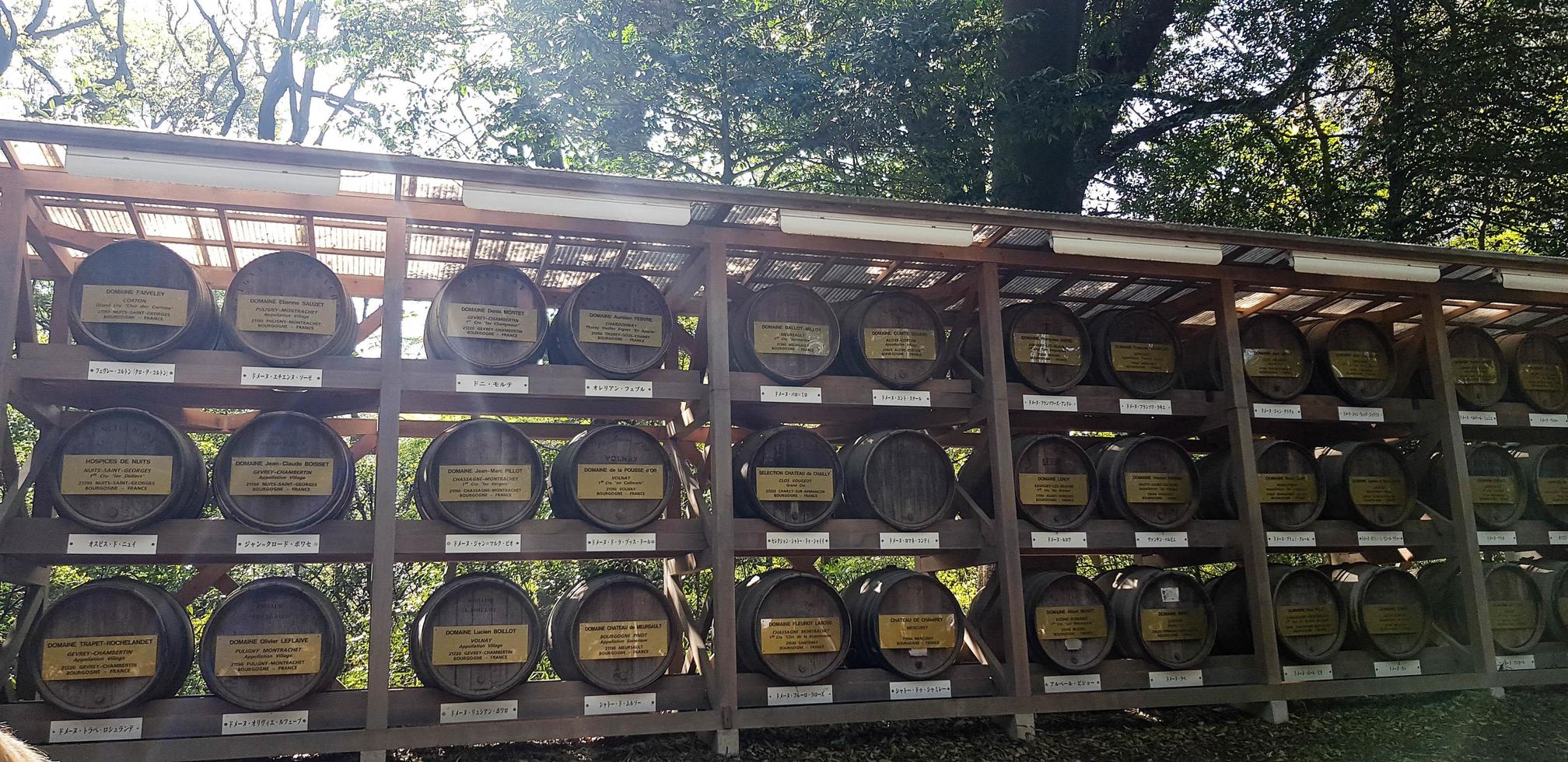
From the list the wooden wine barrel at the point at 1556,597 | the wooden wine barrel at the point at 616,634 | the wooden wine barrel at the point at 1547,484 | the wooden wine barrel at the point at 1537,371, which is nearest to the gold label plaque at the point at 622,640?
the wooden wine barrel at the point at 616,634

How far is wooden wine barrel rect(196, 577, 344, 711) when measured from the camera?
5113 millimetres

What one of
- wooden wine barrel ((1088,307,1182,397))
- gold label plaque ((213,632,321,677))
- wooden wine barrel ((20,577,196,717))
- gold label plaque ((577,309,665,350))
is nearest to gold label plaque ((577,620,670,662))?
gold label plaque ((213,632,321,677))

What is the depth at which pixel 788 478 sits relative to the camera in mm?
6203

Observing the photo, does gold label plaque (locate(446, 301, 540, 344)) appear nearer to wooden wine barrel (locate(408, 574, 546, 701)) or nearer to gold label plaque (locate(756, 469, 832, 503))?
wooden wine barrel (locate(408, 574, 546, 701))

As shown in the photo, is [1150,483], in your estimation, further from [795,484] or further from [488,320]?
[488,320]

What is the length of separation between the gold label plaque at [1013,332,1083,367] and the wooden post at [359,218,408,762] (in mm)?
3754

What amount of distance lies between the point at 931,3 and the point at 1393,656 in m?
7.09

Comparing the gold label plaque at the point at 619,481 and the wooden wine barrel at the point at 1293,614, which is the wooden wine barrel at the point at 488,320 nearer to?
the gold label plaque at the point at 619,481

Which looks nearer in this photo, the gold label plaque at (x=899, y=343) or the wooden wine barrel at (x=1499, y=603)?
the gold label plaque at (x=899, y=343)

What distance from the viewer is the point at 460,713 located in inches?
211

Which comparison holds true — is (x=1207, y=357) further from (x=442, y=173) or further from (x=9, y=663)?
(x=9, y=663)

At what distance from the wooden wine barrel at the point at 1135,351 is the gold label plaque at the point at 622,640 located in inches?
135

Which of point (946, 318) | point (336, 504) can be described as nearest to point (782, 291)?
point (946, 318)

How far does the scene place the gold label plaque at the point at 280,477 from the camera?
209 inches
